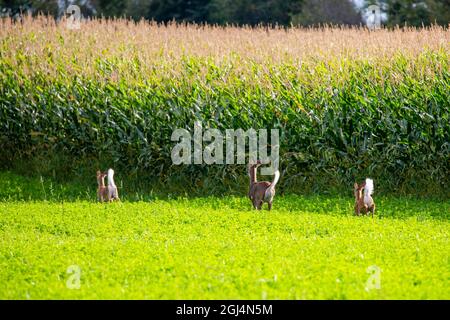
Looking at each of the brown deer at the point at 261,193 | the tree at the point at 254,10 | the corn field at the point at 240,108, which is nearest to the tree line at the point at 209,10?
the tree at the point at 254,10

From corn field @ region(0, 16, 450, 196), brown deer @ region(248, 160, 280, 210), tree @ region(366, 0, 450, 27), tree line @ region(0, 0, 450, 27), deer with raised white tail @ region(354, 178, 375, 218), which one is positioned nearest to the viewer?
deer with raised white tail @ region(354, 178, 375, 218)

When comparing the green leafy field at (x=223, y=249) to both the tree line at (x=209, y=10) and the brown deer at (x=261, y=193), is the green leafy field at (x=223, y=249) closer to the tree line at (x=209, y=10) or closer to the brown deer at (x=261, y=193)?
the brown deer at (x=261, y=193)

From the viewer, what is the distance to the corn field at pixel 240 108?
53.1 feet

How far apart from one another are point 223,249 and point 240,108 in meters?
6.73

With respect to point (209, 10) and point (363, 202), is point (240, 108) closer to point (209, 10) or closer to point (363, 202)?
point (363, 202)

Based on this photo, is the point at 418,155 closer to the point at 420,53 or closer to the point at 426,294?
the point at 420,53

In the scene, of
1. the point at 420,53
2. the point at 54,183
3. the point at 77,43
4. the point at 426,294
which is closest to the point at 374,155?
the point at 420,53

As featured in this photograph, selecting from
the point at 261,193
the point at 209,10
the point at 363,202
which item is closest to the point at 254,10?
the point at 209,10

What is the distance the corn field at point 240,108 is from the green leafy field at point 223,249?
120 centimetres

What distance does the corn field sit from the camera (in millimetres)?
16172

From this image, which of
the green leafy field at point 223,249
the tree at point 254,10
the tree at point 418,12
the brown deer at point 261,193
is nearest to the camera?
the green leafy field at point 223,249

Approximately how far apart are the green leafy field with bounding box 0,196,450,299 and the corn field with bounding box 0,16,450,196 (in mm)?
1197

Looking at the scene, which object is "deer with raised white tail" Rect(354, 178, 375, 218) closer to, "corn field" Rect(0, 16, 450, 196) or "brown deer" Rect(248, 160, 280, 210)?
"brown deer" Rect(248, 160, 280, 210)

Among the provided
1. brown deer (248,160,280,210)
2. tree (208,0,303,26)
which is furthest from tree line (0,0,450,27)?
brown deer (248,160,280,210)
